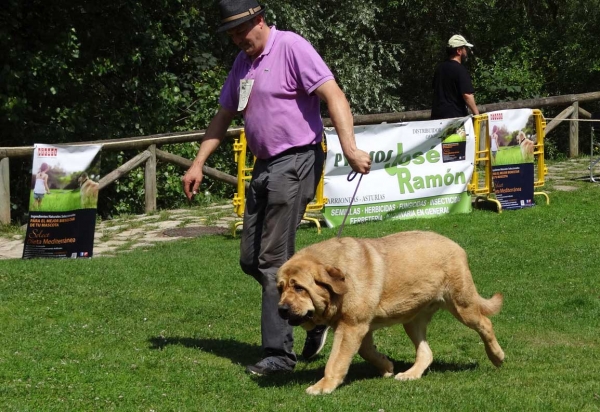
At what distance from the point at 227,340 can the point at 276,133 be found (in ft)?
6.43

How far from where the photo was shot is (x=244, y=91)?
246 inches

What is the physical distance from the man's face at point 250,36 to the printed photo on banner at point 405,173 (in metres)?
6.37

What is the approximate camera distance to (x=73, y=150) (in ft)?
37.1

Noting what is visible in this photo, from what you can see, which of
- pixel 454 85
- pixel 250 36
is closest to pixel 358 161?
pixel 250 36

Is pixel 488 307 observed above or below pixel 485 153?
below

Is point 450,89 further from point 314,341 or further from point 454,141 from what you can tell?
point 314,341

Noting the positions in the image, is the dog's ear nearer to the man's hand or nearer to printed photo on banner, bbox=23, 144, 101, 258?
the man's hand

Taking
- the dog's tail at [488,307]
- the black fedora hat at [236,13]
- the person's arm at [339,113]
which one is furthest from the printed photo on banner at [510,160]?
the black fedora hat at [236,13]

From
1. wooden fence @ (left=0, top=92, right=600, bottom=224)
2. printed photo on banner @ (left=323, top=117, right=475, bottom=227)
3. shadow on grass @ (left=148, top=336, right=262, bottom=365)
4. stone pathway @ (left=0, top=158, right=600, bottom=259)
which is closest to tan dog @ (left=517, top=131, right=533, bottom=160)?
printed photo on banner @ (left=323, top=117, right=475, bottom=227)

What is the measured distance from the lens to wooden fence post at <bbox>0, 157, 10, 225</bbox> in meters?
13.4

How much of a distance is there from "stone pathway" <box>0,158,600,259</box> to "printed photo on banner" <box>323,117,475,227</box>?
1625mm

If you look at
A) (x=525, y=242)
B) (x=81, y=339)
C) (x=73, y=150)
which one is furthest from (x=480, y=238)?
(x=81, y=339)

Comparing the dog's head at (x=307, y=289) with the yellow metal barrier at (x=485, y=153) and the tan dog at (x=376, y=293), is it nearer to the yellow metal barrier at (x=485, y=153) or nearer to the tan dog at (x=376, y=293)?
the tan dog at (x=376, y=293)

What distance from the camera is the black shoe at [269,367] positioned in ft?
20.5
